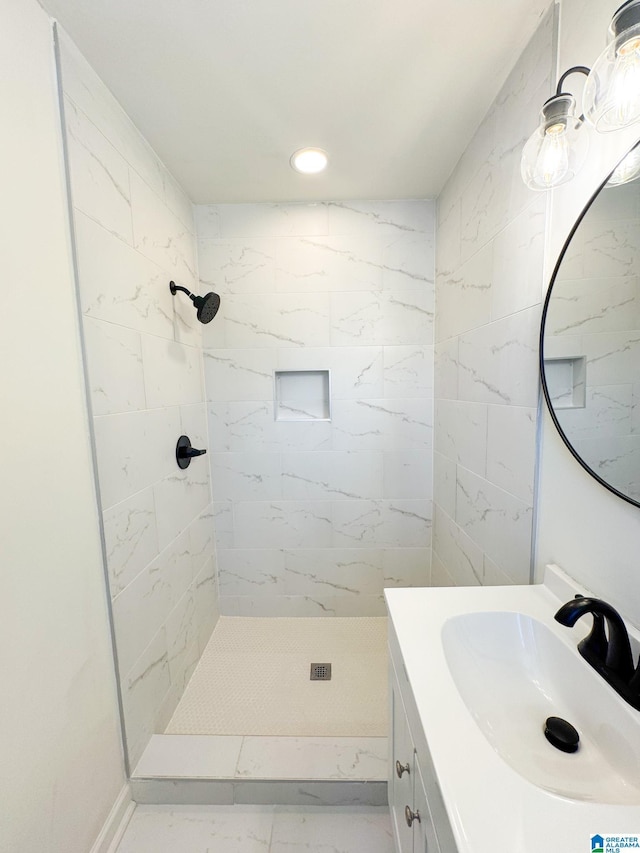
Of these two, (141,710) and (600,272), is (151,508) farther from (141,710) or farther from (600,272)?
(600,272)

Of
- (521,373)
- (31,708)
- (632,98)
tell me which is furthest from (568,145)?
(31,708)

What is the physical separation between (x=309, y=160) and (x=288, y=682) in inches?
94.7

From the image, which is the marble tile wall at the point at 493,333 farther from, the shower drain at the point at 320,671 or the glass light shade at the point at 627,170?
the shower drain at the point at 320,671

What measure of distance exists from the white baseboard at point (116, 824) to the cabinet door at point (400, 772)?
2.92 feet

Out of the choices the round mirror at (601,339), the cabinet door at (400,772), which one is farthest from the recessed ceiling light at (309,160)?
the cabinet door at (400,772)

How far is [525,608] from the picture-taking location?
2.84ft

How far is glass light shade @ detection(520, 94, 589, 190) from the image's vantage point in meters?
0.71

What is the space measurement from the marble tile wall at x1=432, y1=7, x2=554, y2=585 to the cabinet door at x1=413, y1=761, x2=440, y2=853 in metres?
0.63

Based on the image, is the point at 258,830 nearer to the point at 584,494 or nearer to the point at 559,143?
the point at 584,494

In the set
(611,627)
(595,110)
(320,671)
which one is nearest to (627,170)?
(595,110)

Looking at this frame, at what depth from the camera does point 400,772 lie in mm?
843

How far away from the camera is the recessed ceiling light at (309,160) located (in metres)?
1.37

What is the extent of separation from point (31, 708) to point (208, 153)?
1921 mm

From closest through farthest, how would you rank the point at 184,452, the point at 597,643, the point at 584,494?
the point at 597,643, the point at 584,494, the point at 184,452
